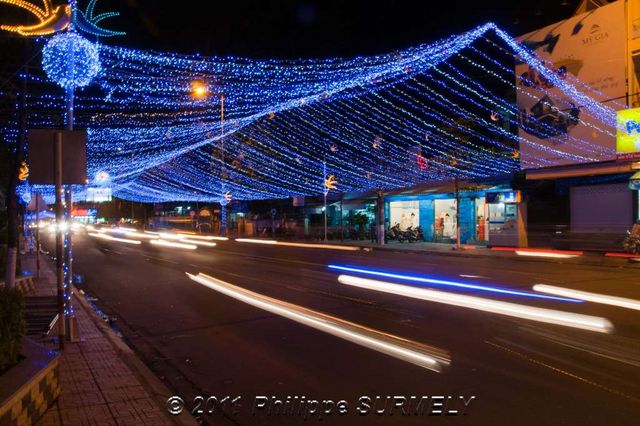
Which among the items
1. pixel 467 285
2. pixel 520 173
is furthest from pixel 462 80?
pixel 467 285

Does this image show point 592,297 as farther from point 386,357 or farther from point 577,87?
point 577,87

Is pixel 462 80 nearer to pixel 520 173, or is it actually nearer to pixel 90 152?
pixel 520 173

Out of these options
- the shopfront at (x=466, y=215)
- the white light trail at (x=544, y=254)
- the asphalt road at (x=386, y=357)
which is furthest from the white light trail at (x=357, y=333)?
the shopfront at (x=466, y=215)

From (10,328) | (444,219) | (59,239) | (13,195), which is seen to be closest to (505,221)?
(444,219)

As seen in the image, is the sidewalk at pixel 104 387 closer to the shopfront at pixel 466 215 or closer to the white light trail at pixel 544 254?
the white light trail at pixel 544 254

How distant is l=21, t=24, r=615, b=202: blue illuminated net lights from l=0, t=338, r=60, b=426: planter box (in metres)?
4.95

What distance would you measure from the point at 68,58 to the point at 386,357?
664cm

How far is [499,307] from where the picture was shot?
408 inches

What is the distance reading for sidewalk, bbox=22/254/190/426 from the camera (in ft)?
16.1

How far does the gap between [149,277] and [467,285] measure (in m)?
10.5

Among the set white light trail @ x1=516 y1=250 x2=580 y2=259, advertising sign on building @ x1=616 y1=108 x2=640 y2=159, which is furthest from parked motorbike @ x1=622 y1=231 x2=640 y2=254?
advertising sign on building @ x1=616 y1=108 x2=640 y2=159

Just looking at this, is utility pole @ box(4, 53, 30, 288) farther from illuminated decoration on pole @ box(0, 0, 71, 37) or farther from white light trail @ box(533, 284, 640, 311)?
white light trail @ box(533, 284, 640, 311)

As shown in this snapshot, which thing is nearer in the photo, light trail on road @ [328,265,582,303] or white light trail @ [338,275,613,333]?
white light trail @ [338,275,613,333]

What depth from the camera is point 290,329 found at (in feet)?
30.3
